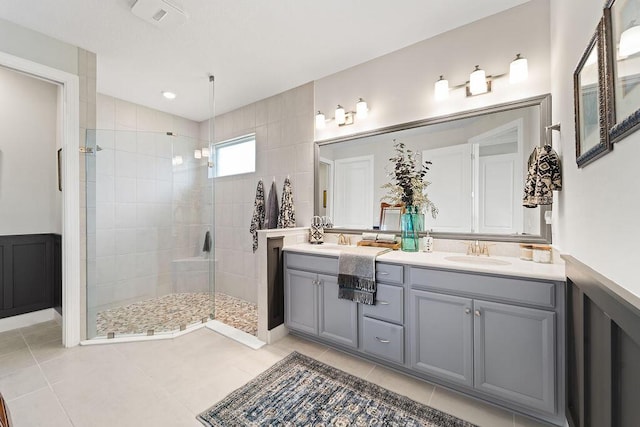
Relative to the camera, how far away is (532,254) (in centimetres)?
175

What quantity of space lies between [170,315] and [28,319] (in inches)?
55.9

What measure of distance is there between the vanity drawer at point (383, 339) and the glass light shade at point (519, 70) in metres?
1.92

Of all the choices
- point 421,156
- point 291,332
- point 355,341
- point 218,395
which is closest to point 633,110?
point 421,156

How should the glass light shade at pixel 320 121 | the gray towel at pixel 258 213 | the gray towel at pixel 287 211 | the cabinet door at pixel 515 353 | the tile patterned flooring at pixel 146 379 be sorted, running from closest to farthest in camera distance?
the cabinet door at pixel 515 353, the tile patterned flooring at pixel 146 379, the glass light shade at pixel 320 121, the gray towel at pixel 287 211, the gray towel at pixel 258 213

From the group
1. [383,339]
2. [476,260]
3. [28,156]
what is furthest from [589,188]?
[28,156]

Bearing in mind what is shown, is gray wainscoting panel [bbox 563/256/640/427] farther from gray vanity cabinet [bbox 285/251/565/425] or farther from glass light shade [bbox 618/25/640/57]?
glass light shade [bbox 618/25/640/57]

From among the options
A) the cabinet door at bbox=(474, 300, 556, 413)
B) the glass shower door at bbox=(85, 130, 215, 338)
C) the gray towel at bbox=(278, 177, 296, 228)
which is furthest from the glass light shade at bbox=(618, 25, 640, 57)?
the glass shower door at bbox=(85, 130, 215, 338)

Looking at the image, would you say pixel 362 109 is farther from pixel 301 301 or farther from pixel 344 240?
pixel 301 301

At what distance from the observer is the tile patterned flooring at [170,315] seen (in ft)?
8.46

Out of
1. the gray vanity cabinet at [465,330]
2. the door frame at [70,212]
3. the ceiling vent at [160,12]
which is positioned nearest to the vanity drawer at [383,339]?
the gray vanity cabinet at [465,330]

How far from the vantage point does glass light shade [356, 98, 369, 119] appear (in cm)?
256

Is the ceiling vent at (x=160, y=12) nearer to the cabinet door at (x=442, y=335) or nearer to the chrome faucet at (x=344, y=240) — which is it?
the chrome faucet at (x=344, y=240)

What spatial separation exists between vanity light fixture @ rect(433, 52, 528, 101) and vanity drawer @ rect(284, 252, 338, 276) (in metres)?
1.63

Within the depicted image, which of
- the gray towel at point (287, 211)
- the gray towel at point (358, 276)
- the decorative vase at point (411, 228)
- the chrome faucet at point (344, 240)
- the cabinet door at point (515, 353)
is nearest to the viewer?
the cabinet door at point (515, 353)
